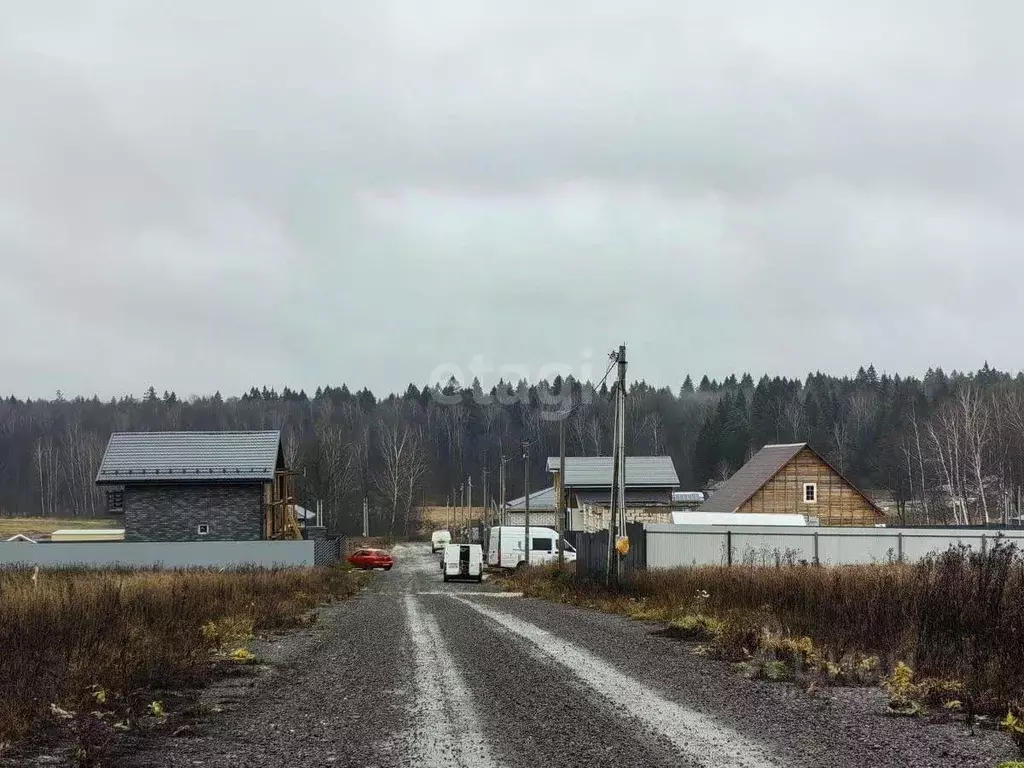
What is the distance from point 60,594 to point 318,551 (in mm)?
33084

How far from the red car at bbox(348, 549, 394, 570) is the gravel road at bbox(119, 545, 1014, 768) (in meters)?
46.6

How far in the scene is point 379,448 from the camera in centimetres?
12712

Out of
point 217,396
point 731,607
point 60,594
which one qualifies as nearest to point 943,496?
point 731,607

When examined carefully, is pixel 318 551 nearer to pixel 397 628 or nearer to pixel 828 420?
pixel 397 628

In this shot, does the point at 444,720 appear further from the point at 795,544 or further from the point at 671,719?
the point at 795,544

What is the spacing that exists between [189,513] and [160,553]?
354 cm

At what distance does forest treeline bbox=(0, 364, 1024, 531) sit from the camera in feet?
349

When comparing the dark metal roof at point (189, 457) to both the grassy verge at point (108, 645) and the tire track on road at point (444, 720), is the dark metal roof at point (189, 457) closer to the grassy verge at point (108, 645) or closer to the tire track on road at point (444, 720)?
the grassy verge at point (108, 645)

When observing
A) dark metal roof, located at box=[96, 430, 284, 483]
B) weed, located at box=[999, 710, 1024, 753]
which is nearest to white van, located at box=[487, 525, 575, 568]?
dark metal roof, located at box=[96, 430, 284, 483]

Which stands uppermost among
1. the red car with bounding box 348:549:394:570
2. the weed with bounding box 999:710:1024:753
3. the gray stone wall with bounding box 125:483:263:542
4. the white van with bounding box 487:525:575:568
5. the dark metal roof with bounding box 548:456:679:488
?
the dark metal roof with bounding box 548:456:679:488

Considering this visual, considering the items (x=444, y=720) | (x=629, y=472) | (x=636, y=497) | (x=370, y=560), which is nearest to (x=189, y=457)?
(x=370, y=560)

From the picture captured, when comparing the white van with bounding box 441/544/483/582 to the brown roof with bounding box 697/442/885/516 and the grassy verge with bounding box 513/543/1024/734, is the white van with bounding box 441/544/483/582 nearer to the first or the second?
the brown roof with bounding box 697/442/885/516

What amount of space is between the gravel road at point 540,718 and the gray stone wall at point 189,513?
116 ft

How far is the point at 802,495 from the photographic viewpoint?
6000 centimetres
